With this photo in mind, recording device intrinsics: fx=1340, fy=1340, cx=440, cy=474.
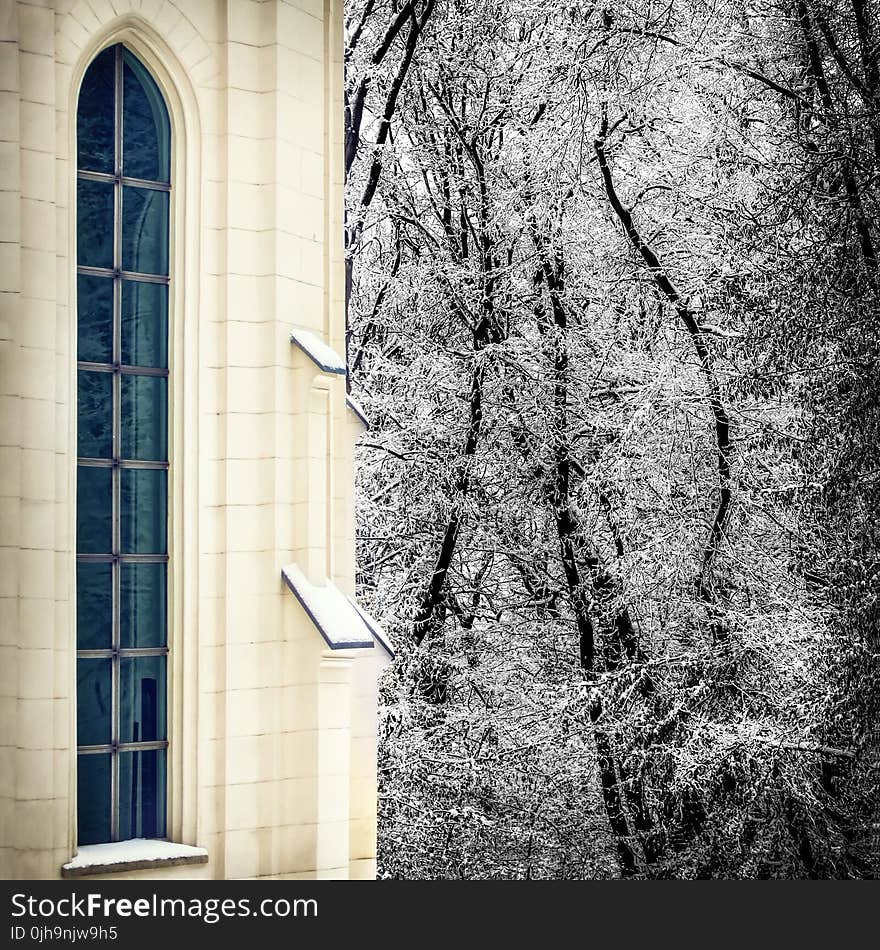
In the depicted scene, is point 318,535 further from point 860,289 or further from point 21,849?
point 860,289

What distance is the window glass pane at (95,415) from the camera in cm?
749

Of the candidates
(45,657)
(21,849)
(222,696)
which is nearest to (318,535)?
(222,696)

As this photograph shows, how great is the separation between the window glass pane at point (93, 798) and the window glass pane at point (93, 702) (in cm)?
11

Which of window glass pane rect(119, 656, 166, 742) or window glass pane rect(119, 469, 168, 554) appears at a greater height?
window glass pane rect(119, 469, 168, 554)

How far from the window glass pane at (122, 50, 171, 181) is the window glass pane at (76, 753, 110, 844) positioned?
10.9 feet

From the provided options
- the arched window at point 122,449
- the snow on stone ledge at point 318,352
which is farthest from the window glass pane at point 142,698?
the snow on stone ledge at point 318,352

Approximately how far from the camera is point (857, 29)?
16719mm

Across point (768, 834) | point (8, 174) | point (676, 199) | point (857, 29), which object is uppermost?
point (857, 29)

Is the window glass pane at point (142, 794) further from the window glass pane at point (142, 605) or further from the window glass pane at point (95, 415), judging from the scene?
the window glass pane at point (95, 415)

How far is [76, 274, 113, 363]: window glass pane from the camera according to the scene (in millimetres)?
7516

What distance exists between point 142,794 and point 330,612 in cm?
146

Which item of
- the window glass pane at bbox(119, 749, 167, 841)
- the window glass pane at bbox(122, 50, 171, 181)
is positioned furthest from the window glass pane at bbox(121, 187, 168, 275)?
the window glass pane at bbox(119, 749, 167, 841)

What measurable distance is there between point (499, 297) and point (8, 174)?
10.7 m

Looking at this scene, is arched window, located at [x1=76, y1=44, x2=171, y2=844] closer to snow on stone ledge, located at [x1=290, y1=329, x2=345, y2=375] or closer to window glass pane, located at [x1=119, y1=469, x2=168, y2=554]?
window glass pane, located at [x1=119, y1=469, x2=168, y2=554]
